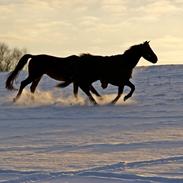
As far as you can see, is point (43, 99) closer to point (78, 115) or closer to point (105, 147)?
point (78, 115)

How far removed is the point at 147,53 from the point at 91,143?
309 inches

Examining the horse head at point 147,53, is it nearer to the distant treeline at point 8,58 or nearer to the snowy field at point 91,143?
the snowy field at point 91,143

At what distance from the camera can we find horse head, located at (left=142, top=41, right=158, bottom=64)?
1425 centimetres

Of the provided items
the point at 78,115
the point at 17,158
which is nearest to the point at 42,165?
the point at 17,158

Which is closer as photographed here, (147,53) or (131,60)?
(131,60)

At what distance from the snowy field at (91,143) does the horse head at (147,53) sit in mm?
1761

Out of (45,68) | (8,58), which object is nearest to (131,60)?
(45,68)

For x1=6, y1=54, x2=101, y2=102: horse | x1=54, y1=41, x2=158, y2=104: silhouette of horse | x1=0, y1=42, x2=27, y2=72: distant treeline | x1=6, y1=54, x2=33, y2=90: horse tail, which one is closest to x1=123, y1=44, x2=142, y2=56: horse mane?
x1=54, y1=41, x2=158, y2=104: silhouette of horse

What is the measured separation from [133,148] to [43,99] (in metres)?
8.36

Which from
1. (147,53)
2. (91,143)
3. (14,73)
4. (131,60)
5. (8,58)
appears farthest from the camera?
(8,58)

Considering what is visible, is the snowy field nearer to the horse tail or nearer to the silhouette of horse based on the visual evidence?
the silhouette of horse

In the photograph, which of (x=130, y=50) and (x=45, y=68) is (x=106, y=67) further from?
(x=45, y=68)

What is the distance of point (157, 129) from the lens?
322 inches

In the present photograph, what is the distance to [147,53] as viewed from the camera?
14.3 meters
